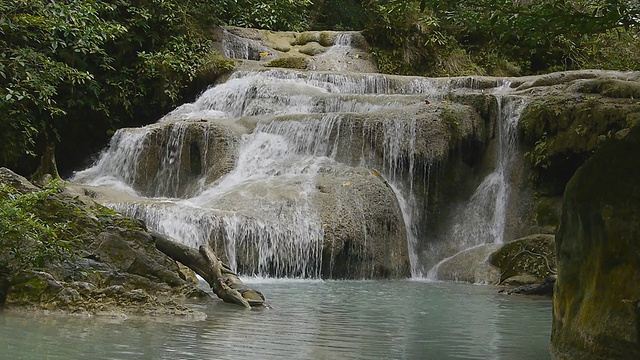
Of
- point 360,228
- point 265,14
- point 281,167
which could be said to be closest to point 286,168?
point 281,167

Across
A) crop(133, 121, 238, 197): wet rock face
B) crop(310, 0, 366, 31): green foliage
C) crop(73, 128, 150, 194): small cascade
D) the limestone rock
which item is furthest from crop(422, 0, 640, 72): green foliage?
crop(310, 0, 366, 31): green foliage

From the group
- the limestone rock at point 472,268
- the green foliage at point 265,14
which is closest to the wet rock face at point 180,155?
the limestone rock at point 472,268

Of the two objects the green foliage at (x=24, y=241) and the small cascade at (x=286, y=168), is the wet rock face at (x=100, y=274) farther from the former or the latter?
the small cascade at (x=286, y=168)

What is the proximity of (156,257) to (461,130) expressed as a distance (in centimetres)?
848

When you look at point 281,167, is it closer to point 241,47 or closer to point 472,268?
point 472,268

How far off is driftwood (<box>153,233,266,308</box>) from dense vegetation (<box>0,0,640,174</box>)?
311cm

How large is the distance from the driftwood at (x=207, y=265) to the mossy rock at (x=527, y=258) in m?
5.21

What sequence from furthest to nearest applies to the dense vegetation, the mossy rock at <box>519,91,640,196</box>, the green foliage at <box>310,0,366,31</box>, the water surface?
Result: the green foliage at <box>310,0,366,31</box> → the mossy rock at <box>519,91,640,196</box> → the dense vegetation → the water surface

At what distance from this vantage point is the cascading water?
11766mm

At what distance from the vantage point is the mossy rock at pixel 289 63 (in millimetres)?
20359

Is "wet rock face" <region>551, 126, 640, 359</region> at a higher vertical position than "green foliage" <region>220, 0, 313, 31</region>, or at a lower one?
lower

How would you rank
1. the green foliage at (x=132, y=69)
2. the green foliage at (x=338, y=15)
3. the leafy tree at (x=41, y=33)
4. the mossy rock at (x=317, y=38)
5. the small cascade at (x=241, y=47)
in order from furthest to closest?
the green foliage at (x=338, y=15), the mossy rock at (x=317, y=38), the small cascade at (x=241, y=47), the green foliage at (x=132, y=69), the leafy tree at (x=41, y=33)

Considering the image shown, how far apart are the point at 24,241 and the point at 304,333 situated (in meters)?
2.44

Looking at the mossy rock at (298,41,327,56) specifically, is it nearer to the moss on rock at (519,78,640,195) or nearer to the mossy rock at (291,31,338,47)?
the mossy rock at (291,31,338,47)
